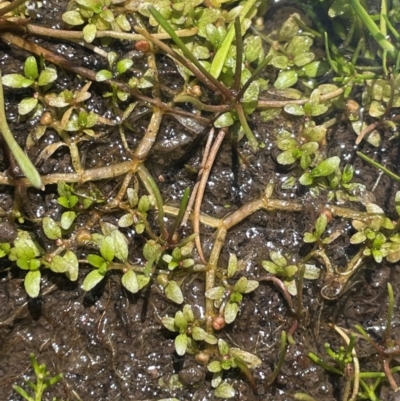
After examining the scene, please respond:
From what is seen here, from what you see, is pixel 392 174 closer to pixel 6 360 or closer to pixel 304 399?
pixel 304 399

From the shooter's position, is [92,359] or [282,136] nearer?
[92,359]

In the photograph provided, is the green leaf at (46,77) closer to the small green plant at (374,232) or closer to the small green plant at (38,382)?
the small green plant at (38,382)

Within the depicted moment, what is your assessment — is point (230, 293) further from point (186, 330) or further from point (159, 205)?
point (159, 205)

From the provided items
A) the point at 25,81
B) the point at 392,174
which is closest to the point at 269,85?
the point at 392,174

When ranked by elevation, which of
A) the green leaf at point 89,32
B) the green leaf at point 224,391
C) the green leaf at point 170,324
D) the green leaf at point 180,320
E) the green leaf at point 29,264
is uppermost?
the green leaf at point 89,32

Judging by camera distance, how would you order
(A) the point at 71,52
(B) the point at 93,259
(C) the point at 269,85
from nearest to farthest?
(B) the point at 93,259
(A) the point at 71,52
(C) the point at 269,85

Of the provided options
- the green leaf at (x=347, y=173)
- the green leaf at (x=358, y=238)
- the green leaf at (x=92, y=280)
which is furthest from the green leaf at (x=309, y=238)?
the green leaf at (x=92, y=280)

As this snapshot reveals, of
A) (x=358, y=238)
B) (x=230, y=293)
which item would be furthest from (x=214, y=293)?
(x=358, y=238)
